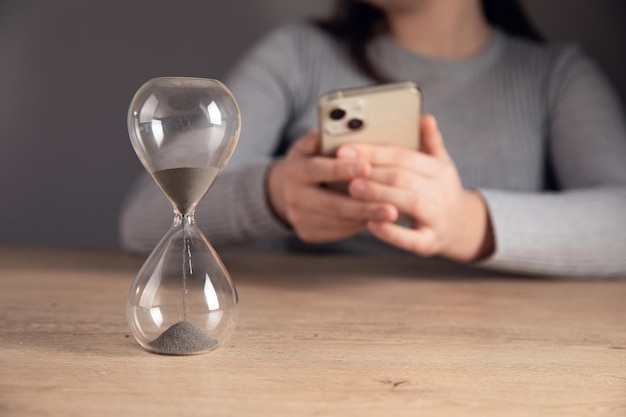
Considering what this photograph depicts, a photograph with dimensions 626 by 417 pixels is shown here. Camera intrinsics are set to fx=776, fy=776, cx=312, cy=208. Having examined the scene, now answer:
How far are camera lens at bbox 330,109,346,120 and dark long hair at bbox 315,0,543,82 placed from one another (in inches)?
20.8

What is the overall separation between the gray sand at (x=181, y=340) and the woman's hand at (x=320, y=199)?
36cm

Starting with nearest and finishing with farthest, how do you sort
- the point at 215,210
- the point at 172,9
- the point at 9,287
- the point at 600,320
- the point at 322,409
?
1. the point at 322,409
2. the point at 600,320
3. the point at 9,287
4. the point at 215,210
5. the point at 172,9

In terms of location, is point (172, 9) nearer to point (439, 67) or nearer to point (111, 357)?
point (439, 67)

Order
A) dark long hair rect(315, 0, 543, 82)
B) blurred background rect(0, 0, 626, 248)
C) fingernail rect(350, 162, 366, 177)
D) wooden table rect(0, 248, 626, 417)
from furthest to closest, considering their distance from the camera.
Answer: blurred background rect(0, 0, 626, 248), dark long hair rect(315, 0, 543, 82), fingernail rect(350, 162, 366, 177), wooden table rect(0, 248, 626, 417)

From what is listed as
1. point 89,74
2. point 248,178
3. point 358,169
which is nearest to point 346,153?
point 358,169

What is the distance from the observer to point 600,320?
816mm

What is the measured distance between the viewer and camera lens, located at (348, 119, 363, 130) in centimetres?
93

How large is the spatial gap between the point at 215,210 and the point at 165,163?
59 cm

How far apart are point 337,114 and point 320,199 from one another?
11 cm

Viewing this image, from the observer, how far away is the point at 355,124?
937 mm

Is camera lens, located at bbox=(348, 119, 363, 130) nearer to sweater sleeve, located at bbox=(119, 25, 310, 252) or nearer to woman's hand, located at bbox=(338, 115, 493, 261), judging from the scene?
woman's hand, located at bbox=(338, 115, 493, 261)

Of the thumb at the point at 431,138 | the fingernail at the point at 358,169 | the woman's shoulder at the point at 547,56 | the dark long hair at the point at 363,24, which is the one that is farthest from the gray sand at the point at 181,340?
the woman's shoulder at the point at 547,56

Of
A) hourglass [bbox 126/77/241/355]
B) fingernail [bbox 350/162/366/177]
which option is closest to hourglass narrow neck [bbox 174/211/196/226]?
hourglass [bbox 126/77/241/355]

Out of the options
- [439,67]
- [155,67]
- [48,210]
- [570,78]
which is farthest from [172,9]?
[570,78]
